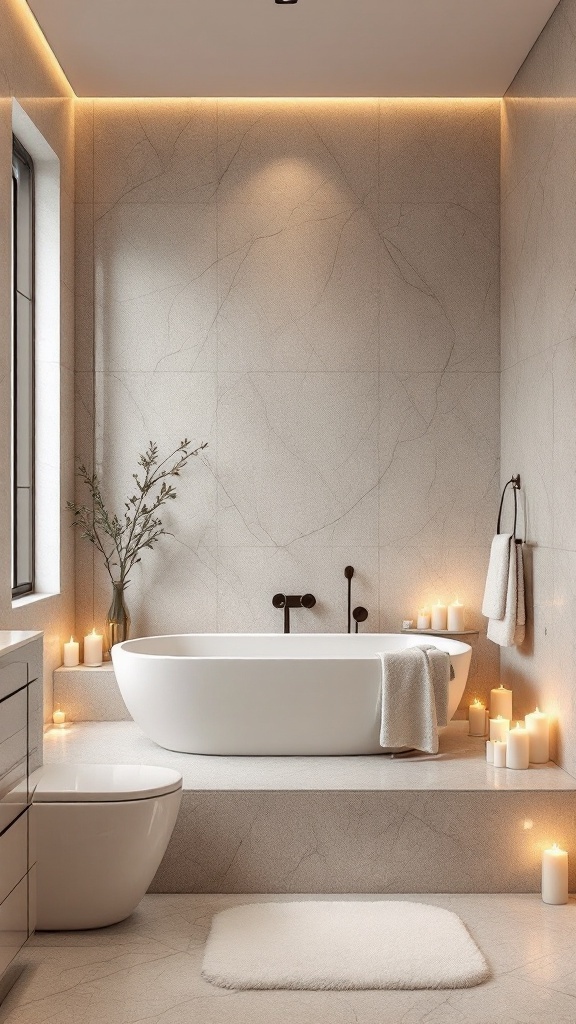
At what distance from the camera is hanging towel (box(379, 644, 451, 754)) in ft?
12.4

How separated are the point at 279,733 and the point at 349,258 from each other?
2313 millimetres

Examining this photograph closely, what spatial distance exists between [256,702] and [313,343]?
6.09ft

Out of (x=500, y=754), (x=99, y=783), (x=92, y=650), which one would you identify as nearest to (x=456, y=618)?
(x=500, y=754)

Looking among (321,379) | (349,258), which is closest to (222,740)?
(321,379)

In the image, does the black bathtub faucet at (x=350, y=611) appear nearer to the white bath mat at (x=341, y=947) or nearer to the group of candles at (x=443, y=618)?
the group of candles at (x=443, y=618)

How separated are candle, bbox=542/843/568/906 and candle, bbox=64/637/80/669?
7.61ft

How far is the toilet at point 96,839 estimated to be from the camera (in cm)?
294

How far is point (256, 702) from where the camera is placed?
3826 millimetres

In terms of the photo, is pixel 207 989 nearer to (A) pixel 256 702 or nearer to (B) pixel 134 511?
(A) pixel 256 702

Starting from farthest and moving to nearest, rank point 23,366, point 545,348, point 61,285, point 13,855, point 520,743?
A: point 61,285 < point 23,366 < point 545,348 < point 520,743 < point 13,855

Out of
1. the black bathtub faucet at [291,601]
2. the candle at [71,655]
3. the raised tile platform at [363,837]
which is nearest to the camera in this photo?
the raised tile platform at [363,837]

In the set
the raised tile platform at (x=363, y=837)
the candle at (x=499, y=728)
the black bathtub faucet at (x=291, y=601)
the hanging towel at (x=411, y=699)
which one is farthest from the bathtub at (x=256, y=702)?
the black bathtub faucet at (x=291, y=601)

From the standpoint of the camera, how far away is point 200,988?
270cm

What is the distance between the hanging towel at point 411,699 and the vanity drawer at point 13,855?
4.84 feet
